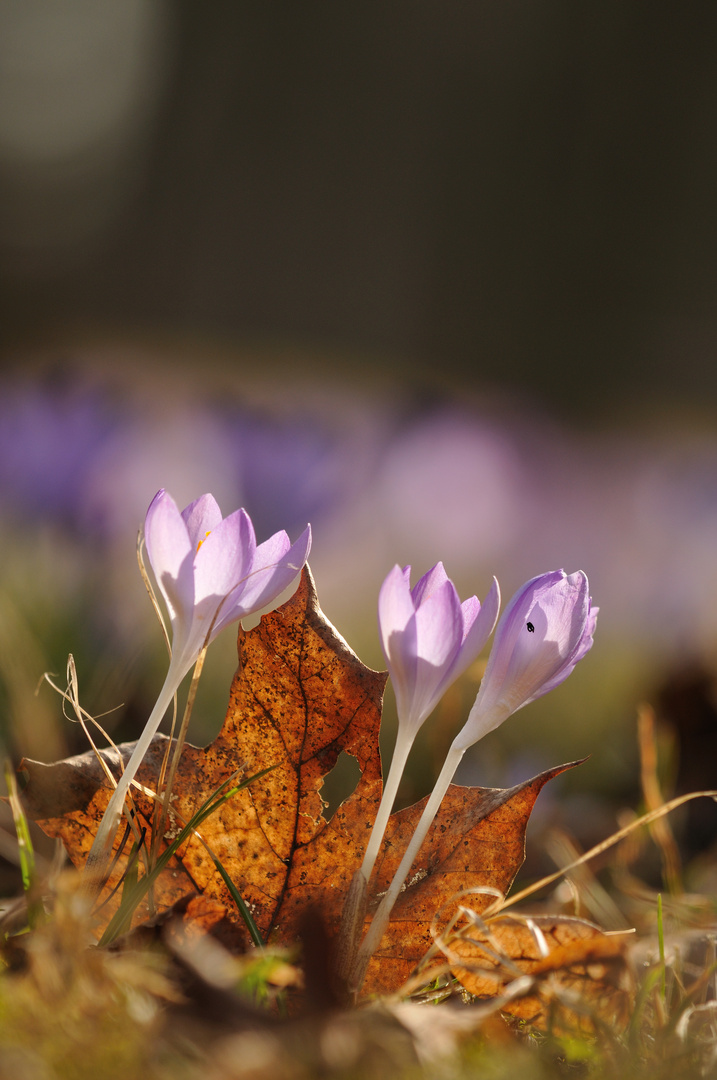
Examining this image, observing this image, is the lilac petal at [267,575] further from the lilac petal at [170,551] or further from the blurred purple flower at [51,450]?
the blurred purple flower at [51,450]

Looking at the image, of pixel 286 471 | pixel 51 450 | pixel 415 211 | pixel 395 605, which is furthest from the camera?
pixel 415 211

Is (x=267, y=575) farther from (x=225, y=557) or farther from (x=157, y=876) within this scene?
(x=157, y=876)

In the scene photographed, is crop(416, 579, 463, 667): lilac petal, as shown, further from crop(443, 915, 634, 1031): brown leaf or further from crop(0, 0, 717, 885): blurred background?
crop(0, 0, 717, 885): blurred background

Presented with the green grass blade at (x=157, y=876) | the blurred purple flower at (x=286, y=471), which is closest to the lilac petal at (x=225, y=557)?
the green grass blade at (x=157, y=876)

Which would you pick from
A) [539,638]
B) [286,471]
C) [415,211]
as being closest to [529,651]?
[539,638]

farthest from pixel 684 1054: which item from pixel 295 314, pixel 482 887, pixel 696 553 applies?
pixel 295 314

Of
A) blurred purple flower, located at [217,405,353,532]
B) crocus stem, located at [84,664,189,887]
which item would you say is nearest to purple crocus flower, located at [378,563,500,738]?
crocus stem, located at [84,664,189,887]
